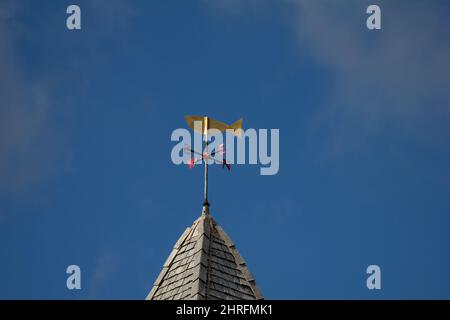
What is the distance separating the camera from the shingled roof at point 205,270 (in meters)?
61.0

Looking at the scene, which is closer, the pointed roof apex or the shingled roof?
the shingled roof

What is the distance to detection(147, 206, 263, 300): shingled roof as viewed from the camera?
200ft

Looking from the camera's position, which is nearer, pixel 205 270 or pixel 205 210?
pixel 205 270

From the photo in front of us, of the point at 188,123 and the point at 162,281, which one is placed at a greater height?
the point at 188,123

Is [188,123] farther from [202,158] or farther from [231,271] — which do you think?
[231,271]

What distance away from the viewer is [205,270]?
61562mm

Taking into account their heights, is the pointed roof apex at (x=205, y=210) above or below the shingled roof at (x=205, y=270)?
above

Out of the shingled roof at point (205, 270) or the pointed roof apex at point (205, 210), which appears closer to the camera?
the shingled roof at point (205, 270)

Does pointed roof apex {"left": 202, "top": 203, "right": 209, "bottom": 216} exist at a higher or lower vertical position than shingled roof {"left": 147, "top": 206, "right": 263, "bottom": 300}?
higher

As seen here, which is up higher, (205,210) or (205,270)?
(205,210)
